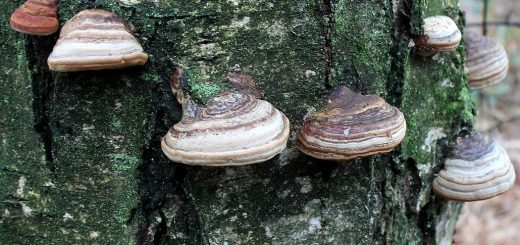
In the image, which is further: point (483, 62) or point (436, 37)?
point (483, 62)

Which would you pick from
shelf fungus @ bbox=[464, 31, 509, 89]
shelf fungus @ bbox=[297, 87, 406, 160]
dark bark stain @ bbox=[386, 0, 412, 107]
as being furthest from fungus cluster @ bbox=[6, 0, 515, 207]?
shelf fungus @ bbox=[464, 31, 509, 89]

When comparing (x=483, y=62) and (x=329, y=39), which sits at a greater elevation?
(x=329, y=39)

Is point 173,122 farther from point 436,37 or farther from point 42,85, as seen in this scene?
point 436,37

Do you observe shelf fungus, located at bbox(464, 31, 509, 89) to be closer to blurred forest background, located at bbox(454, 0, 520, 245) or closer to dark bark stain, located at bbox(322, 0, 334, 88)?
dark bark stain, located at bbox(322, 0, 334, 88)

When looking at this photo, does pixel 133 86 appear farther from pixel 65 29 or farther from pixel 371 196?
pixel 371 196

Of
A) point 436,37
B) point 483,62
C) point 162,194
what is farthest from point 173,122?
point 483,62

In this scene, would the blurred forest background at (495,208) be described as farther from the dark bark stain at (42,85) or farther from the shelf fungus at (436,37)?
the dark bark stain at (42,85)
